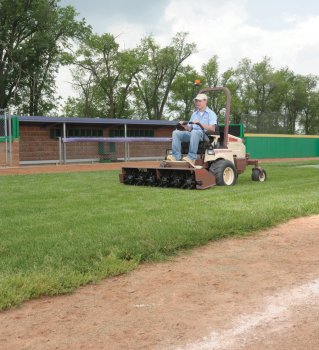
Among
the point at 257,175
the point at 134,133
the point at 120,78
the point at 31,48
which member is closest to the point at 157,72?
the point at 120,78

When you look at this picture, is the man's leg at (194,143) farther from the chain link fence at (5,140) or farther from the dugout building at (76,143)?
the dugout building at (76,143)

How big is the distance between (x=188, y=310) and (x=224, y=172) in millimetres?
8114

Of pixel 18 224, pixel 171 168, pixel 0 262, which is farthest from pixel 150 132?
pixel 0 262

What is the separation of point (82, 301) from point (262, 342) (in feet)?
5.09

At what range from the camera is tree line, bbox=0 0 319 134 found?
42500 mm

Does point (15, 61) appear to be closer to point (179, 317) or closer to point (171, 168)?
point (171, 168)

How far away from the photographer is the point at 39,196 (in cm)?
955

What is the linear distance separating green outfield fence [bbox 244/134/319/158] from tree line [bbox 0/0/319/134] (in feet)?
2.83

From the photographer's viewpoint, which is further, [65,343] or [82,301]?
[82,301]

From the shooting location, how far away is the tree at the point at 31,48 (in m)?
42.0

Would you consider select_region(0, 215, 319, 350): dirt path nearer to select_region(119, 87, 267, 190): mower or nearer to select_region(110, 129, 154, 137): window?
select_region(119, 87, 267, 190): mower

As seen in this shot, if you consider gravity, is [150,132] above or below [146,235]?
above

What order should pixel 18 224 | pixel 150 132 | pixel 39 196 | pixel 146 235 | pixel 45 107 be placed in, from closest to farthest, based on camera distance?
pixel 146 235
pixel 18 224
pixel 39 196
pixel 150 132
pixel 45 107

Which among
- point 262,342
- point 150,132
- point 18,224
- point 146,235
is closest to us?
point 262,342
